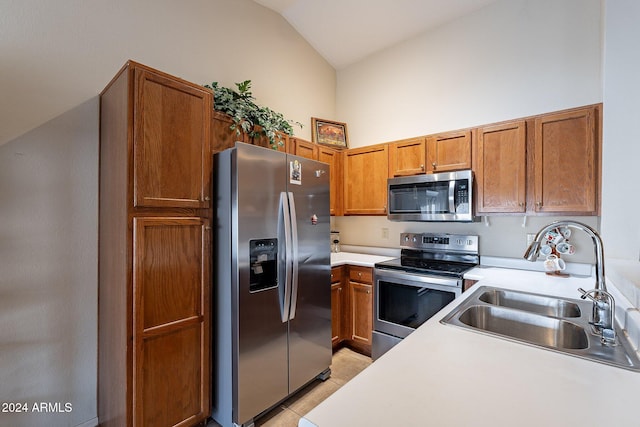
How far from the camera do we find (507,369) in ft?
2.62

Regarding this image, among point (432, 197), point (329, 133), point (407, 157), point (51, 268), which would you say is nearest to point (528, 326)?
point (432, 197)

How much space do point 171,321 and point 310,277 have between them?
39.0 inches

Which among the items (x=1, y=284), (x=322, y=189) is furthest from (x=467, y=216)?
(x=1, y=284)

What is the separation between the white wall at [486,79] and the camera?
225cm

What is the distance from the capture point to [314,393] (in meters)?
2.21

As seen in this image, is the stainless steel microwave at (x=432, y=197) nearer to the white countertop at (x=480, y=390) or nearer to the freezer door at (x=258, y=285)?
the freezer door at (x=258, y=285)

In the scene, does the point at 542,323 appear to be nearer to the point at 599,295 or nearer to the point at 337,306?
the point at 599,295

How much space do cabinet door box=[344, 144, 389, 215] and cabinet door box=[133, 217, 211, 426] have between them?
1.79 meters

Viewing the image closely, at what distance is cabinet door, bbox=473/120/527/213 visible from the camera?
2205 millimetres

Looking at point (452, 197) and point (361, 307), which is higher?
point (452, 197)

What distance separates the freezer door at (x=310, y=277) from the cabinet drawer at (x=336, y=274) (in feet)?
0.93

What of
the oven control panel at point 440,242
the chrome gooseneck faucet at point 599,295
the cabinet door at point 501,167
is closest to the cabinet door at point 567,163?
the cabinet door at point 501,167

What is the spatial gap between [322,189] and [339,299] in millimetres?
1142

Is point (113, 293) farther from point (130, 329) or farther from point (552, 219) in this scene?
point (552, 219)
